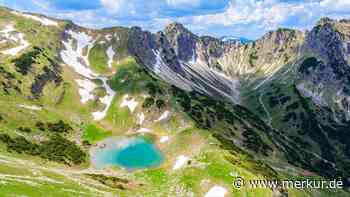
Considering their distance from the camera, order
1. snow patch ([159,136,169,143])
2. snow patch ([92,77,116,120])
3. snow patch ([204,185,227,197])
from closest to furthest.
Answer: snow patch ([204,185,227,197]) → snow patch ([159,136,169,143]) → snow patch ([92,77,116,120])

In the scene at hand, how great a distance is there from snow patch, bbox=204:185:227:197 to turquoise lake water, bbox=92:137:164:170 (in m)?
28.7

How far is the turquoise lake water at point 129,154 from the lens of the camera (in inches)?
5153

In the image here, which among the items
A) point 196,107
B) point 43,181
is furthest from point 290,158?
point 43,181

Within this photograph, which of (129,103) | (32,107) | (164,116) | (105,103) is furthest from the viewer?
(105,103)

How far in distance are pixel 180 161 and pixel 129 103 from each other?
5839 cm

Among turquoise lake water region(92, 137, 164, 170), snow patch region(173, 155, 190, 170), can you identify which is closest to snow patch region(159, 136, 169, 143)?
turquoise lake water region(92, 137, 164, 170)

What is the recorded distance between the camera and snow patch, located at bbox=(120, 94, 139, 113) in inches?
6961

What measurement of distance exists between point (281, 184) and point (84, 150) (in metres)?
63.6

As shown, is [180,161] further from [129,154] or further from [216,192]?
[216,192]

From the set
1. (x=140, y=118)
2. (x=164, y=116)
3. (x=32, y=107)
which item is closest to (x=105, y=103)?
(x=140, y=118)

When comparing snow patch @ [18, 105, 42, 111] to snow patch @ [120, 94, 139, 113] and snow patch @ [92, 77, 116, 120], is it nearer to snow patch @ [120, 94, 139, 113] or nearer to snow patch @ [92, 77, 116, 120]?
snow patch @ [92, 77, 116, 120]

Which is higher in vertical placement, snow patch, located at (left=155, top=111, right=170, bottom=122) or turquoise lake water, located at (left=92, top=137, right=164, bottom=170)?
snow patch, located at (left=155, top=111, right=170, bottom=122)

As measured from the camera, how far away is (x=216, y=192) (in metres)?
104

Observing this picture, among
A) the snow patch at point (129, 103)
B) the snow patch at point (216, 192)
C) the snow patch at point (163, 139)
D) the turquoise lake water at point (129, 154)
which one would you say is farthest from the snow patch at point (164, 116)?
the snow patch at point (216, 192)
